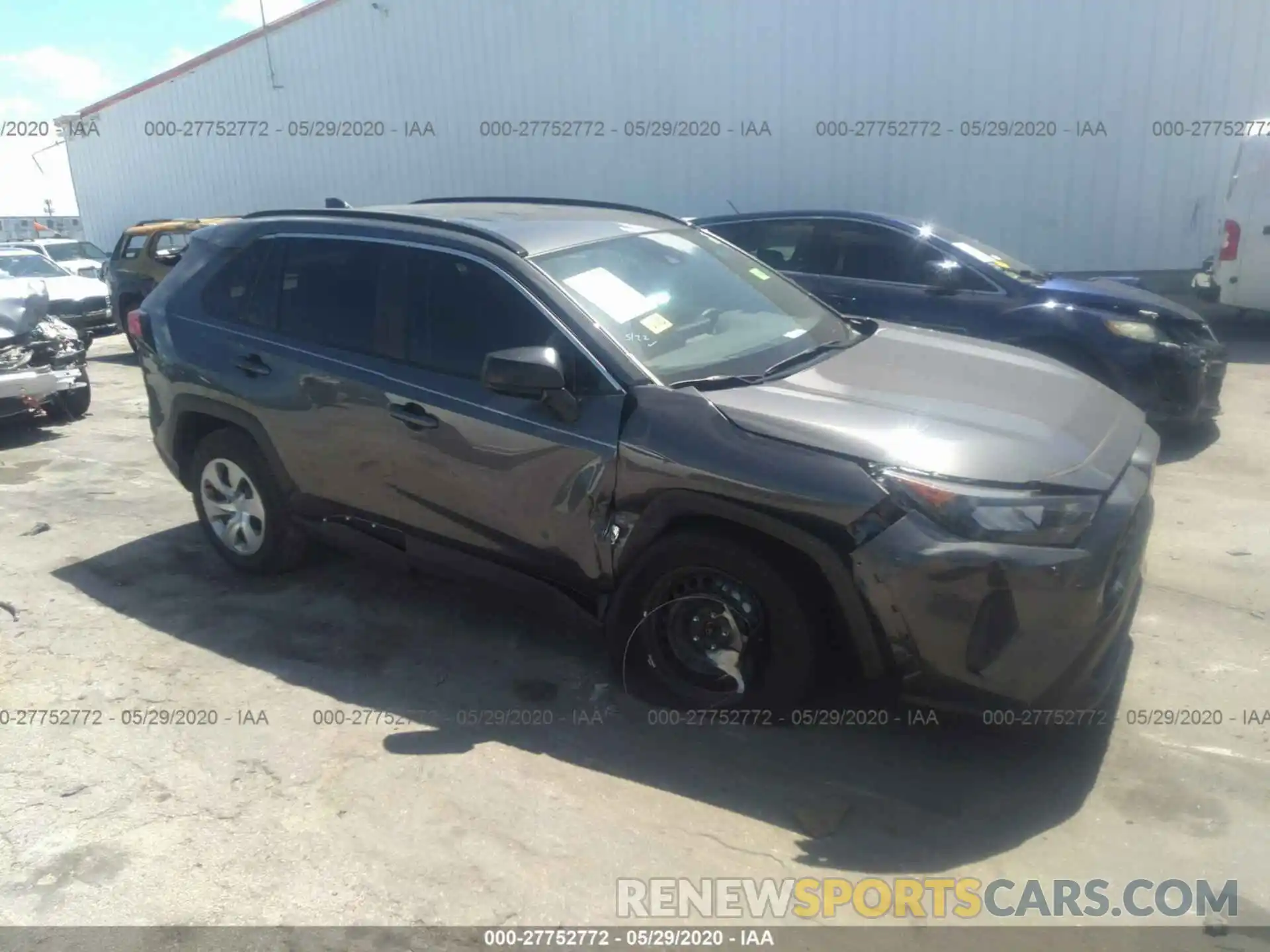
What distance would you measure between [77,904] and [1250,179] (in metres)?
11.8

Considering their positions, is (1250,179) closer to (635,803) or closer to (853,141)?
A: (853,141)

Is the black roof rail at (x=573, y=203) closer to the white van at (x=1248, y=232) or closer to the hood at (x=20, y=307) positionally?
the hood at (x=20, y=307)

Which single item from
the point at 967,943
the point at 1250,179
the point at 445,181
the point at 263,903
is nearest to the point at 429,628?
the point at 263,903

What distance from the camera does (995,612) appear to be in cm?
308

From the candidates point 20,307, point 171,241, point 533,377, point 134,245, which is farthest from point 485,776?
point 134,245

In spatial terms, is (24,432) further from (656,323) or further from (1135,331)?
(1135,331)

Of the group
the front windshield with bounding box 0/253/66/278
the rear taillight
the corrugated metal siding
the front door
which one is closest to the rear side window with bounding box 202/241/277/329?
the front door

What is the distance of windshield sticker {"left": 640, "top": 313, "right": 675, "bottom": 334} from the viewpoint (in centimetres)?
400

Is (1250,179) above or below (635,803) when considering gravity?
above

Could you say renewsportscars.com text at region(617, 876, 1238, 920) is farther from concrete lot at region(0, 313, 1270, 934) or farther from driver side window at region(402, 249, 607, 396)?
driver side window at region(402, 249, 607, 396)

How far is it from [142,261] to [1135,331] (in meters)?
11.0

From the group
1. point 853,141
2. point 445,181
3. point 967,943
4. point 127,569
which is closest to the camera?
point 967,943

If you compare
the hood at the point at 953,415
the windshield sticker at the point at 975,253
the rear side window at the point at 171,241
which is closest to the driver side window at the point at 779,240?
the windshield sticker at the point at 975,253

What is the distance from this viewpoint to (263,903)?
9.61 feet
